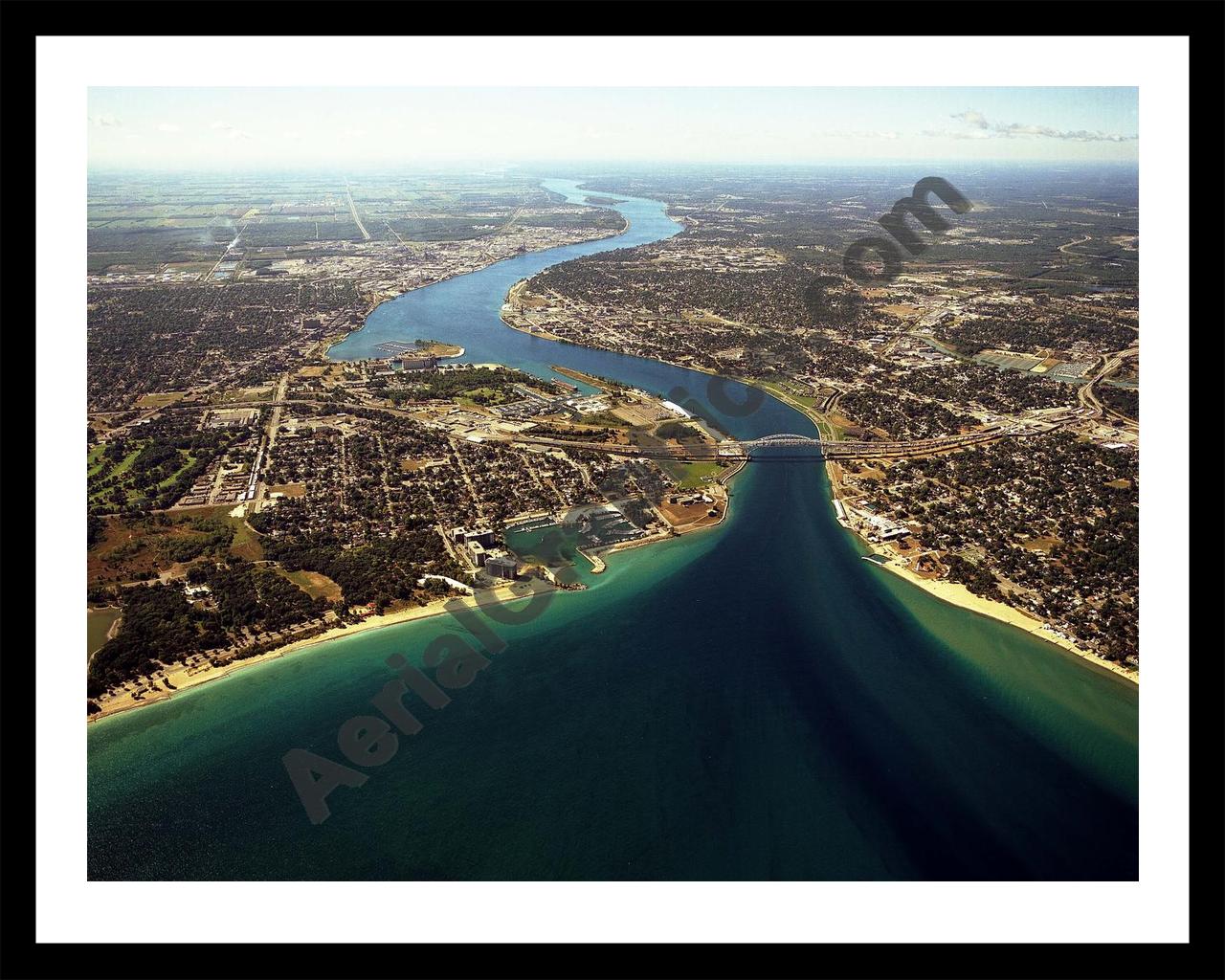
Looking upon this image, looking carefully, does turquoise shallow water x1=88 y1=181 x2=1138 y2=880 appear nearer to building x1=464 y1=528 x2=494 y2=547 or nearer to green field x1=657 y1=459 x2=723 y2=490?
building x1=464 y1=528 x2=494 y2=547

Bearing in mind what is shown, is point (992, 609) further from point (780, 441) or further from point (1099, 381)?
point (1099, 381)

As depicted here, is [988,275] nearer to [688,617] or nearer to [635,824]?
[688,617]

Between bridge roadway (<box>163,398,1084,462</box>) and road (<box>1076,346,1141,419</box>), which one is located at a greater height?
road (<box>1076,346,1141,419</box>)

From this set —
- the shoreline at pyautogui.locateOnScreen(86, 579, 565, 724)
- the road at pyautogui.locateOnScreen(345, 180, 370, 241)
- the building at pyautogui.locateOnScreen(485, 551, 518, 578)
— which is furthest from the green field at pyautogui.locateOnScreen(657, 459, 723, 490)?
the road at pyautogui.locateOnScreen(345, 180, 370, 241)

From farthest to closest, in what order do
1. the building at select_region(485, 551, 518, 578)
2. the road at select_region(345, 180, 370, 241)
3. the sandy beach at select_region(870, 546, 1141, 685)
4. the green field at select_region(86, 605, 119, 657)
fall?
the road at select_region(345, 180, 370, 241) < the building at select_region(485, 551, 518, 578) < the sandy beach at select_region(870, 546, 1141, 685) < the green field at select_region(86, 605, 119, 657)

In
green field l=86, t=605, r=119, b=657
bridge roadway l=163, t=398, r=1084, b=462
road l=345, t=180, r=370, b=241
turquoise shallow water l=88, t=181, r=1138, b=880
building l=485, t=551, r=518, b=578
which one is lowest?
turquoise shallow water l=88, t=181, r=1138, b=880

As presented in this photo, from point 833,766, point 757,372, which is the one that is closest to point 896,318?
point 757,372

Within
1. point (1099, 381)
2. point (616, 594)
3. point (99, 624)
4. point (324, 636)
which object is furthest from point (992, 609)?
point (1099, 381)

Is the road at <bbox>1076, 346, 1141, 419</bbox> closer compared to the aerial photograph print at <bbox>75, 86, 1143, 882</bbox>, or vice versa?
the aerial photograph print at <bbox>75, 86, 1143, 882</bbox>
